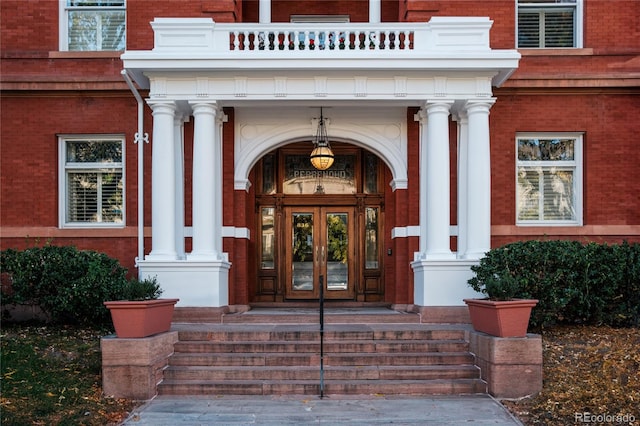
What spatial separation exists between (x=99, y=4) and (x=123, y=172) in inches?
137

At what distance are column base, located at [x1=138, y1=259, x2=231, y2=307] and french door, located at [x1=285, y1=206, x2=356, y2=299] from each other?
3.51 meters

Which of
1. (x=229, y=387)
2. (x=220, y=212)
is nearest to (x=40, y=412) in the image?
(x=229, y=387)

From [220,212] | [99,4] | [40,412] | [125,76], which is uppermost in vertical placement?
[99,4]

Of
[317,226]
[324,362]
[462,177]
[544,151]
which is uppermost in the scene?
[544,151]

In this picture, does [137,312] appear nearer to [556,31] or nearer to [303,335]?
[303,335]


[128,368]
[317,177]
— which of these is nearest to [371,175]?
[317,177]

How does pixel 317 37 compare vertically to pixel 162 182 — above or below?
above

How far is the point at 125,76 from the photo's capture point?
40.6 ft

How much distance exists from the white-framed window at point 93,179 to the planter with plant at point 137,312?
4382 mm

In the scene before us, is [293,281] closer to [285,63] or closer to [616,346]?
[285,63]

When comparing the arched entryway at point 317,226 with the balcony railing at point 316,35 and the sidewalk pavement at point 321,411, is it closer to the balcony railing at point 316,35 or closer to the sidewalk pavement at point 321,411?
the balcony railing at point 316,35

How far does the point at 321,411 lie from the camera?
838 centimetres

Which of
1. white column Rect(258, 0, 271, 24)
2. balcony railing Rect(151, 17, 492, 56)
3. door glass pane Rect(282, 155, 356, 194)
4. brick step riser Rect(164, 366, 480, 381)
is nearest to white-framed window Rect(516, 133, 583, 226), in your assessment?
balcony railing Rect(151, 17, 492, 56)

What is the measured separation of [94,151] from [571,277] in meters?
9.18
